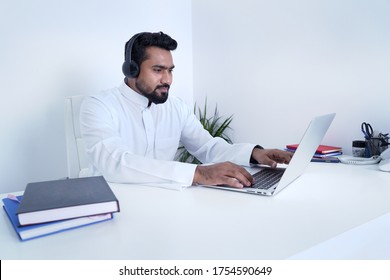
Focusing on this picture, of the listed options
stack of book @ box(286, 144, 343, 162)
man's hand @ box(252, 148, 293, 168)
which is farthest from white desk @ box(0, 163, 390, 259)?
stack of book @ box(286, 144, 343, 162)

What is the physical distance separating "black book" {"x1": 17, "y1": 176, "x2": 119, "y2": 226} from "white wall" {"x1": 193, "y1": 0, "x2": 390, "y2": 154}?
157 centimetres

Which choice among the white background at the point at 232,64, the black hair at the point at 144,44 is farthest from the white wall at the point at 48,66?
the black hair at the point at 144,44

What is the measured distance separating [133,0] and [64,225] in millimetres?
2265

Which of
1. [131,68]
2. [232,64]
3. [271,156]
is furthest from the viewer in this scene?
[232,64]

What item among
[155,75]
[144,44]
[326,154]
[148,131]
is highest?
[144,44]

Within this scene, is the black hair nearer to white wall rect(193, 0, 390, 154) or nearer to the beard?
the beard

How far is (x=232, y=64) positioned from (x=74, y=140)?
1300 millimetres

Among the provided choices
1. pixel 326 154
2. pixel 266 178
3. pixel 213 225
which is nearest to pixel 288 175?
pixel 266 178

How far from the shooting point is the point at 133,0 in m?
2.76

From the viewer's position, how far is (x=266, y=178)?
135 centimetres

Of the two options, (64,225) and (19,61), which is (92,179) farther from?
(19,61)

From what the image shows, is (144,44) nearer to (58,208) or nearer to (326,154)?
(326,154)

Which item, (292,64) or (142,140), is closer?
(142,140)
